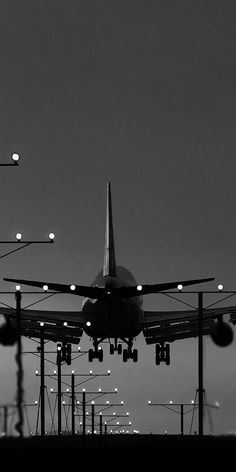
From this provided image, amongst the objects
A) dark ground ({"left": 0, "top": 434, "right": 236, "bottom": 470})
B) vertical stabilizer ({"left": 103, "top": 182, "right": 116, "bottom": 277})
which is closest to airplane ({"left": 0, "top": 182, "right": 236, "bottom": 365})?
vertical stabilizer ({"left": 103, "top": 182, "right": 116, "bottom": 277})

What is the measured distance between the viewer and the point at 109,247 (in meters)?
110

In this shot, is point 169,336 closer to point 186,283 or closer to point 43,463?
point 186,283

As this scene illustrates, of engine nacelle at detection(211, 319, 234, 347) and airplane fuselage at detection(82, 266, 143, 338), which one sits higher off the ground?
airplane fuselage at detection(82, 266, 143, 338)

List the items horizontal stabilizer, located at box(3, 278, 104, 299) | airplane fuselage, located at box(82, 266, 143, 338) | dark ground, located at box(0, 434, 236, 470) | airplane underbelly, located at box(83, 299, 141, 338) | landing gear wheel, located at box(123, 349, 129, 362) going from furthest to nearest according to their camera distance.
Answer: landing gear wheel, located at box(123, 349, 129, 362) → airplane underbelly, located at box(83, 299, 141, 338) → airplane fuselage, located at box(82, 266, 143, 338) → horizontal stabilizer, located at box(3, 278, 104, 299) → dark ground, located at box(0, 434, 236, 470)

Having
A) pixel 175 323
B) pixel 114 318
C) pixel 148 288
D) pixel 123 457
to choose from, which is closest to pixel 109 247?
pixel 175 323

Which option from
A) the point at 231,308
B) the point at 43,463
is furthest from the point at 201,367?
the point at 43,463

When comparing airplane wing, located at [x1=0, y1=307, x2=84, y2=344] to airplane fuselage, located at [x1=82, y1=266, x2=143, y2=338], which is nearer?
airplane fuselage, located at [x1=82, y1=266, x2=143, y2=338]

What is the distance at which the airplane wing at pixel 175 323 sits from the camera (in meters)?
104

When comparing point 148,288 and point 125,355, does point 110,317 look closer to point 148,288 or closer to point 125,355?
point 148,288

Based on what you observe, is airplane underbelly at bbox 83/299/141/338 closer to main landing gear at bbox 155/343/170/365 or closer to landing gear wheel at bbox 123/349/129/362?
landing gear wheel at bbox 123/349/129/362

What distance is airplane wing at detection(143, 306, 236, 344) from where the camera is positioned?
103981 millimetres

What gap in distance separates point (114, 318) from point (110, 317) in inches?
12.4

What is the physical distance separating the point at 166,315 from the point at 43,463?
7441cm

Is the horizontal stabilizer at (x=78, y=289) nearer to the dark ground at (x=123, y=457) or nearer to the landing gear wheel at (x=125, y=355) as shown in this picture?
the landing gear wheel at (x=125, y=355)
